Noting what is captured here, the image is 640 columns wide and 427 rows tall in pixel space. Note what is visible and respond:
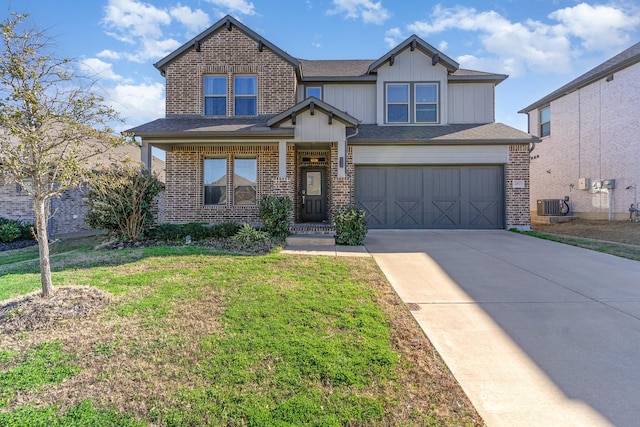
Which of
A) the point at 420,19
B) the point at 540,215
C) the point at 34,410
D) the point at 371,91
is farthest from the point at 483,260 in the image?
the point at 540,215

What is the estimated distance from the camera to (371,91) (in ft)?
41.1

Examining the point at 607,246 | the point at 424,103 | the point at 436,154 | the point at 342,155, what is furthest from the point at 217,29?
the point at 607,246

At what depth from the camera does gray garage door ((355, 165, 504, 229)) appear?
11.3m

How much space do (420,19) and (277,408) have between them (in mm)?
13781

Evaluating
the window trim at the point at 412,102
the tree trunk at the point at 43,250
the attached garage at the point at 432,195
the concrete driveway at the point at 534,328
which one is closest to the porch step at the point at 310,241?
the concrete driveway at the point at 534,328

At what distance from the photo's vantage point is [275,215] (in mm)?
8797

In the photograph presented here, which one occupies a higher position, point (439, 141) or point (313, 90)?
point (313, 90)

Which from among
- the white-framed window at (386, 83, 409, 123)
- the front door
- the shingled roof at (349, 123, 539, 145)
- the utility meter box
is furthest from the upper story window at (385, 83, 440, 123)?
the utility meter box

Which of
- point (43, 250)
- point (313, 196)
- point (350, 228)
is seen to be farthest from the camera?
point (313, 196)

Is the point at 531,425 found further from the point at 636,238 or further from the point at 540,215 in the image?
the point at 540,215

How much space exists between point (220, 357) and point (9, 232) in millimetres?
11778

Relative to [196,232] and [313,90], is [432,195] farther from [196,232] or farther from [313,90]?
[196,232]

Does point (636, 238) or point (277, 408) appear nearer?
point (277, 408)

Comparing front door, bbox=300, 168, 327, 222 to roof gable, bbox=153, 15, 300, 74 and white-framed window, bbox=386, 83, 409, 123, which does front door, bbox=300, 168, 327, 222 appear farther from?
roof gable, bbox=153, 15, 300, 74
